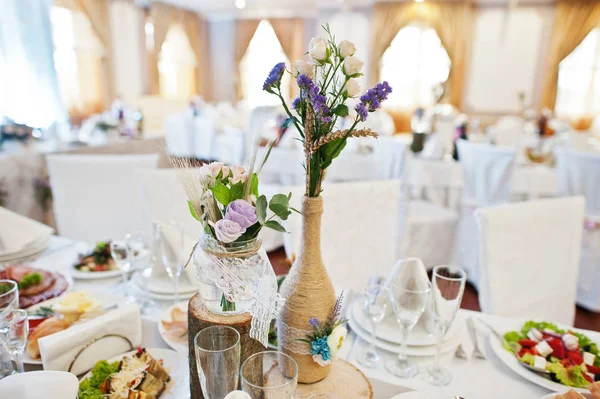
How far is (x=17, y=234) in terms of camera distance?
4.58ft

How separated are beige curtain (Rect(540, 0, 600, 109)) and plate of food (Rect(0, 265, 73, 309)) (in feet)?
29.8

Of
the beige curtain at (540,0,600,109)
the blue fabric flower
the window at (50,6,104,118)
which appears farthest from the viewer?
the beige curtain at (540,0,600,109)

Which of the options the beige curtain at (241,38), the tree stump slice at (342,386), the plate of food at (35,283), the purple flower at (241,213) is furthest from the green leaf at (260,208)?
the beige curtain at (241,38)

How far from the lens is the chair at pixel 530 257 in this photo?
134cm

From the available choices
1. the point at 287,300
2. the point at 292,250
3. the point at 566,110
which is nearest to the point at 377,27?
the point at 566,110

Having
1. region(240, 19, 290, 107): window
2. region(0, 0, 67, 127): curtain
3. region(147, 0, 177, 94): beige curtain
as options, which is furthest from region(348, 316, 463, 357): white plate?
region(240, 19, 290, 107): window

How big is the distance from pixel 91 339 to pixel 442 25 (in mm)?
8902

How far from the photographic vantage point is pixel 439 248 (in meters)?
3.00

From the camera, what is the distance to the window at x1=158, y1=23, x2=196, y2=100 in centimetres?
891

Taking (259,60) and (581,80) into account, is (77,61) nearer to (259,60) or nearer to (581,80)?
(259,60)

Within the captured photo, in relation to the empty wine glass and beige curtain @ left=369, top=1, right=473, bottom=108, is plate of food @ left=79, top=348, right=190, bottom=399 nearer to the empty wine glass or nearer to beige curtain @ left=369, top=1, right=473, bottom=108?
the empty wine glass

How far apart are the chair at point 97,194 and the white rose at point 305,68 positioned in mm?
1400

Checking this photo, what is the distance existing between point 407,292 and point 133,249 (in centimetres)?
73

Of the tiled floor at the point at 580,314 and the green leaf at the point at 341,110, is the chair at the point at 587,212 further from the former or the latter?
the green leaf at the point at 341,110
